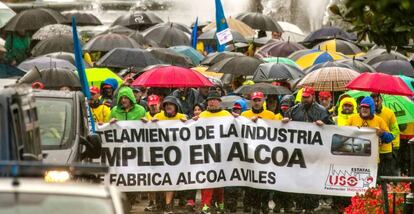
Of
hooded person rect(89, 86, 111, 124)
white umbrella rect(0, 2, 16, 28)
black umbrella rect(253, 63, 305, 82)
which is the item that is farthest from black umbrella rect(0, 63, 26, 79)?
white umbrella rect(0, 2, 16, 28)

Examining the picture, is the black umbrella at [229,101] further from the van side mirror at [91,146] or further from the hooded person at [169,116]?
the van side mirror at [91,146]

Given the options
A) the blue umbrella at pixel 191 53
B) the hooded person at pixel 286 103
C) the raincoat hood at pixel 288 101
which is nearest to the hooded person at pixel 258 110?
the hooded person at pixel 286 103

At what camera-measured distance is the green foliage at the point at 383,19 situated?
29.5 ft

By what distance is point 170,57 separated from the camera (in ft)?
84.9

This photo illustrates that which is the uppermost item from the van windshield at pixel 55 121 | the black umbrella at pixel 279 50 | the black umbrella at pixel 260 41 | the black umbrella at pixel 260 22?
the van windshield at pixel 55 121

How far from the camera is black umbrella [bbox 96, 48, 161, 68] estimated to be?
24.5 m

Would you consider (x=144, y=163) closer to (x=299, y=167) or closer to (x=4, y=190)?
(x=299, y=167)

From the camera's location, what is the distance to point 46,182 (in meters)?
8.25

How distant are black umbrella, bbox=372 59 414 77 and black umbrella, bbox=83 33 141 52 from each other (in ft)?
15.9

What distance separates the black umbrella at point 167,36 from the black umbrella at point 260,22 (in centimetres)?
278

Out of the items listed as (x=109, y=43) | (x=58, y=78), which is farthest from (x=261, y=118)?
(x=109, y=43)

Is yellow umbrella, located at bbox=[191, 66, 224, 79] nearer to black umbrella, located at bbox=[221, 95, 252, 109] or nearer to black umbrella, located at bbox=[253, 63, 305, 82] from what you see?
black umbrella, located at bbox=[253, 63, 305, 82]

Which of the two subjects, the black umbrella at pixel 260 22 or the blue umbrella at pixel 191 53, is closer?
the blue umbrella at pixel 191 53

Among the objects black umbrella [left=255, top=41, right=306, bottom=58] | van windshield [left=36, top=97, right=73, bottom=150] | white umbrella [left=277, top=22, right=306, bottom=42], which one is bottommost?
white umbrella [left=277, top=22, right=306, bottom=42]
